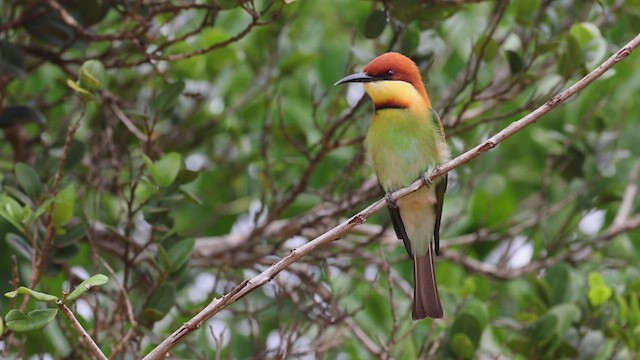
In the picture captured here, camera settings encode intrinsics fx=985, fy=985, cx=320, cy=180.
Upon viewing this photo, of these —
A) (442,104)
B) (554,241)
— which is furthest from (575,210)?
(442,104)

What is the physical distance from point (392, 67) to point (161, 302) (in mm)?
991

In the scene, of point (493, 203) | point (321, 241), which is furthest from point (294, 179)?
point (321, 241)

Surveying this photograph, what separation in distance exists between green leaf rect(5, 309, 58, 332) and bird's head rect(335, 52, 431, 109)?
4.20 ft

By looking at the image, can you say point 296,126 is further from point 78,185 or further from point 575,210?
point 575,210

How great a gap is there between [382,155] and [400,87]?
0.22 metres

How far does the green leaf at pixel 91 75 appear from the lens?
8.27 feet

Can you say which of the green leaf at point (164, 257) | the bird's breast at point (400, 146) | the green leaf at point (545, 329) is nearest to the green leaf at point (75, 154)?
the green leaf at point (164, 257)

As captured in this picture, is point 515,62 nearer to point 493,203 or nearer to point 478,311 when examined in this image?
point 478,311

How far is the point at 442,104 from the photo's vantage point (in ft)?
10.9

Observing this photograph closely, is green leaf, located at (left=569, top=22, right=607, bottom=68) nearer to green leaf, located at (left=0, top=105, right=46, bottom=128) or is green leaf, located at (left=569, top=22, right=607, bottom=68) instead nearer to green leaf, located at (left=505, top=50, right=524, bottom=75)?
green leaf, located at (left=505, top=50, right=524, bottom=75)

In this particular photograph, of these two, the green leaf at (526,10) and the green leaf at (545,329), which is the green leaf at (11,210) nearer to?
the green leaf at (545,329)

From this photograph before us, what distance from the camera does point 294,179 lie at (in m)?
3.93

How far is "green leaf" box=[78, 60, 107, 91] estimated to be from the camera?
2.52m

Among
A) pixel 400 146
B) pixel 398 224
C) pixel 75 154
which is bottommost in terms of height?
pixel 398 224
